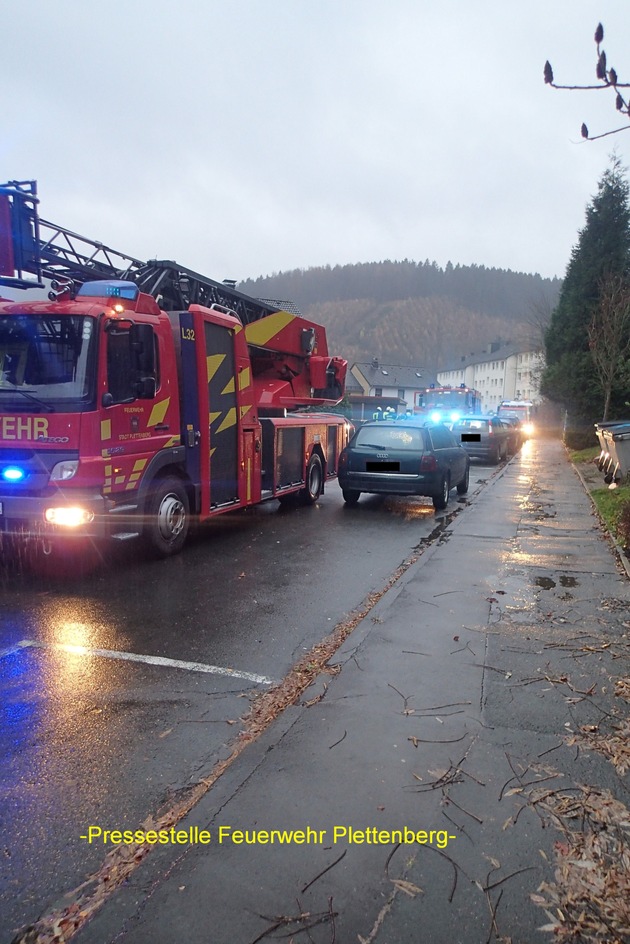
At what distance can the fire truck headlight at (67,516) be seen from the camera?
20.2ft

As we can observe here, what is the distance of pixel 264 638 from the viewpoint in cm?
513

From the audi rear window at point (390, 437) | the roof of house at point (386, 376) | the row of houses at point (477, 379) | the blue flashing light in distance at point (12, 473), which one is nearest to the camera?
the blue flashing light in distance at point (12, 473)

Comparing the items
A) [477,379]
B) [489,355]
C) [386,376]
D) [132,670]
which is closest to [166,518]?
[132,670]

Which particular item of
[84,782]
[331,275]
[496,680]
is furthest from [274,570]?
[331,275]

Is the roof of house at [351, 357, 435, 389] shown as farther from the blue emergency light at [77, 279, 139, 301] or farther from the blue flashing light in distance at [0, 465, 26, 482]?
the blue flashing light in distance at [0, 465, 26, 482]

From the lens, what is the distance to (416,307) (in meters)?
115

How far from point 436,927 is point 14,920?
4.93 ft

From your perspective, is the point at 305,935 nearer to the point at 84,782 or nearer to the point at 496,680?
the point at 84,782

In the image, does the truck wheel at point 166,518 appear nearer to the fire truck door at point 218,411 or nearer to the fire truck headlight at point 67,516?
the fire truck door at point 218,411

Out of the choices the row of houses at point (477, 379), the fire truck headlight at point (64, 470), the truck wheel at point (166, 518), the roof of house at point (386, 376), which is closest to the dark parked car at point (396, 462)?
the truck wheel at point (166, 518)

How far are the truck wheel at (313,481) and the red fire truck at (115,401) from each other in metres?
1.99

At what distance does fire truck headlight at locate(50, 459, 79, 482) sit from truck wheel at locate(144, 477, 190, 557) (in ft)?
3.91

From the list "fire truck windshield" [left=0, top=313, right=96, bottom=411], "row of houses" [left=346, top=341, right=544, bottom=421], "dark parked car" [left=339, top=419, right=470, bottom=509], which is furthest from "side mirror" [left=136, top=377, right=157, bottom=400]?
"row of houses" [left=346, top=341, right=544, bottom=421]

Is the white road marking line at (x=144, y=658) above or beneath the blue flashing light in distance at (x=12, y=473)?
beneath
